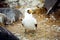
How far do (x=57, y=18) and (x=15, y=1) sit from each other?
1.91 meters

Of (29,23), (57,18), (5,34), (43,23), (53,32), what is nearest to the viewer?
(5,34)

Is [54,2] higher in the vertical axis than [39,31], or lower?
higher

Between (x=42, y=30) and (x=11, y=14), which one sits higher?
(x=11, y=14)

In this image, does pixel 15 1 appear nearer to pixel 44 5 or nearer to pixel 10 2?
pixel 10 2

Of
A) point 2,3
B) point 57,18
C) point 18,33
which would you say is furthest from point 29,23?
point 2,3

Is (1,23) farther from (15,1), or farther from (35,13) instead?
(15,1)

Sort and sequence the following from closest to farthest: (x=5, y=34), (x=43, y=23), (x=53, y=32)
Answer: (x=5, y=34)
(x=53, y=32)
(x=43, y=23)

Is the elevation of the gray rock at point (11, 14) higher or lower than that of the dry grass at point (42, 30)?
higher

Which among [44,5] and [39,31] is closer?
[39,31]

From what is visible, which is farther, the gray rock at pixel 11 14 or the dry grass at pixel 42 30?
the gray rock at pixel 11 14

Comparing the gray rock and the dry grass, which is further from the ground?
the gray rock

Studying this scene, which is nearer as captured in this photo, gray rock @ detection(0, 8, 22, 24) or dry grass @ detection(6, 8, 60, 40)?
dry grass @ detection(6, 8, 60, 40)

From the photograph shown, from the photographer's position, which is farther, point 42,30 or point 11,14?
point 11,14

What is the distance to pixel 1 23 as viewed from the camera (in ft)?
20.9
